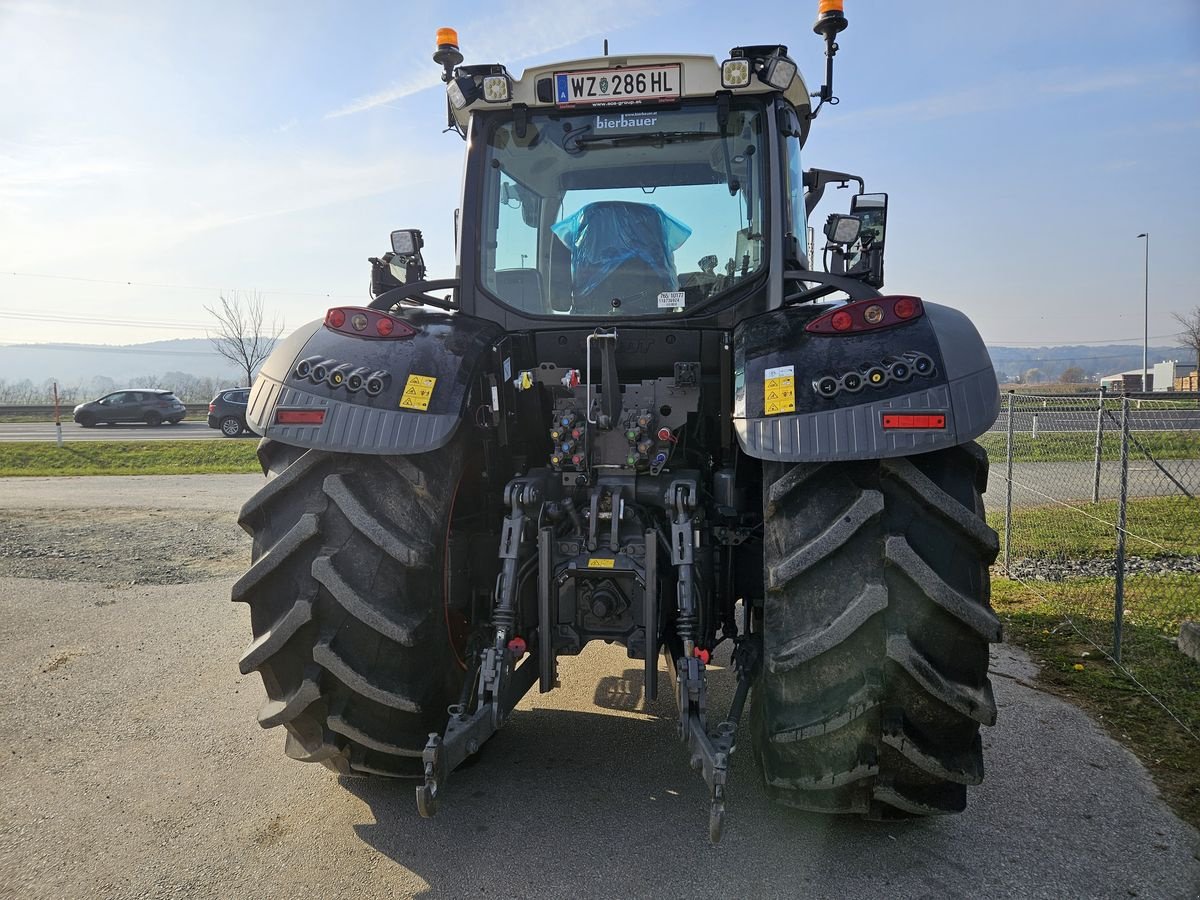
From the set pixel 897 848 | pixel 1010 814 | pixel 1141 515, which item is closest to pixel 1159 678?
pixel 1010 814

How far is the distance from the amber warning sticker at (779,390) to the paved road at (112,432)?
893 inches

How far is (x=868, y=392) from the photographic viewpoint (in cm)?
267

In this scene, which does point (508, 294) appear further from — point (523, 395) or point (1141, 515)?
point (1141, 515)

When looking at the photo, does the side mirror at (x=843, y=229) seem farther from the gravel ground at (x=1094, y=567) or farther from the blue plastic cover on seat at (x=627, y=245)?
the gravel ground at (x=1094, y=567)

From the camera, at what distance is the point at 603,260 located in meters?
3.79

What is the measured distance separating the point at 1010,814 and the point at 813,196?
324 cm

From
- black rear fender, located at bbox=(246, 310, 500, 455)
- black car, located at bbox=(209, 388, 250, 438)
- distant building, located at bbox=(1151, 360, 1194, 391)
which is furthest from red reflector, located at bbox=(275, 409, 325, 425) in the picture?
distant building, located at bbox=(1151, 360, 1194, 391)

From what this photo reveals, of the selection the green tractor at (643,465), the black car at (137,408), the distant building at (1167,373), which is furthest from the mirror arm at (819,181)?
the distant building at (1167,373)

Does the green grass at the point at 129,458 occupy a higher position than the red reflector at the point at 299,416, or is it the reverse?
the red reflector at the point at 299,416

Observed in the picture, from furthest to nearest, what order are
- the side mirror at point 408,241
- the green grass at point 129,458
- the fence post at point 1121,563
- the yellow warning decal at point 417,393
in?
the green grass at point 129,458 < the fence post at point 1121,563 < the side mirror at point 408,241 < the yellow warning decal at point 417,393

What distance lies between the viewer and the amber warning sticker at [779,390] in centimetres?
275

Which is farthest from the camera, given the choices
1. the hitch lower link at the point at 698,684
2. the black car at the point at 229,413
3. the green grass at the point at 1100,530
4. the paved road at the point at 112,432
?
the black car at the point at 229,413

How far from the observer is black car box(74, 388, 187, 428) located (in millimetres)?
28906

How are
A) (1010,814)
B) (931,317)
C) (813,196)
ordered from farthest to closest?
(813,196) → (1010,814) → (931,317)
